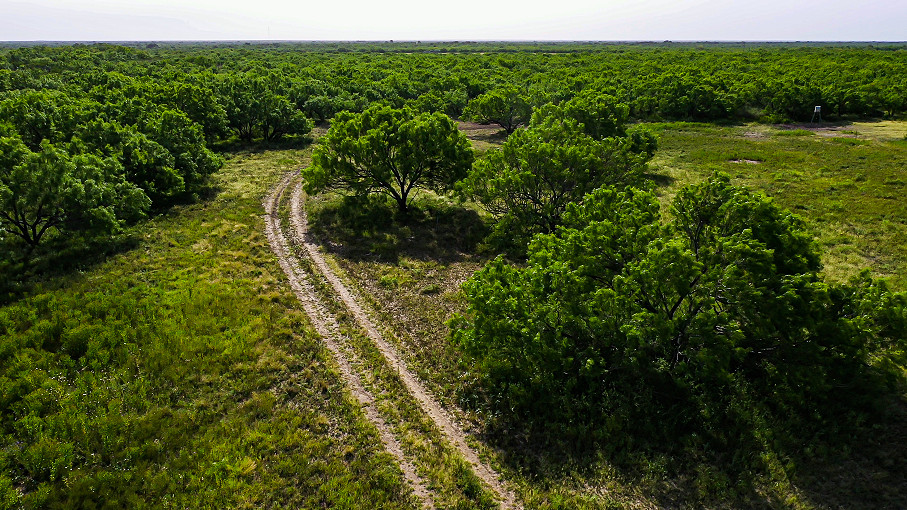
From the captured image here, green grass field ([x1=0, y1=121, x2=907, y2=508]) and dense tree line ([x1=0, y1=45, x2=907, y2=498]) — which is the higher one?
dense tree line ([x1=0, y1=45, x2=907, y2=498])

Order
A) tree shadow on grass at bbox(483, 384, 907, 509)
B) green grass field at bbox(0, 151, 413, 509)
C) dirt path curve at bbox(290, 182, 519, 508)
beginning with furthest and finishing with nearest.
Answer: dirt path curve at bbox(290, 182, 519, 508) → green grass field at bbox(0, 151, 413, 509) → tree shadow on grass at bbox(483, 384, 907, 509)

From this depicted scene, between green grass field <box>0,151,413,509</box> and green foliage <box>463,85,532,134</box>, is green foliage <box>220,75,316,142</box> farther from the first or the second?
green grass field <box>0,151,413,509</box>

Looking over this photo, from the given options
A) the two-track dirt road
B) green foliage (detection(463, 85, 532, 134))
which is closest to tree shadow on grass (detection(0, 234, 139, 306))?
the two-track dirt road

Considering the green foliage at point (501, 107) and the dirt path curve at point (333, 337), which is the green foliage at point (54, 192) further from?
the green foliage at point (501, 107)

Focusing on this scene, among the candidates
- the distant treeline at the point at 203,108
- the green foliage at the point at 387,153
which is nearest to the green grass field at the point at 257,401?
the distant treeline at the point at 203,108

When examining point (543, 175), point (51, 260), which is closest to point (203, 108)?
point (51, 260)

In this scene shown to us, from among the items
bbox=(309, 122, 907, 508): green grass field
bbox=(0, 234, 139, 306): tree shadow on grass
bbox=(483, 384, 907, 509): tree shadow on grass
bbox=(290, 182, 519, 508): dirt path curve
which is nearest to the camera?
bbox=(483, 384, 907, 509): tree shadow on grass

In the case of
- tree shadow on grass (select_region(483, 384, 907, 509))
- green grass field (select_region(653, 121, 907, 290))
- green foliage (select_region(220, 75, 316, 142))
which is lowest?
tree shadow on grass (select_region(483, 384, 907, 509))
